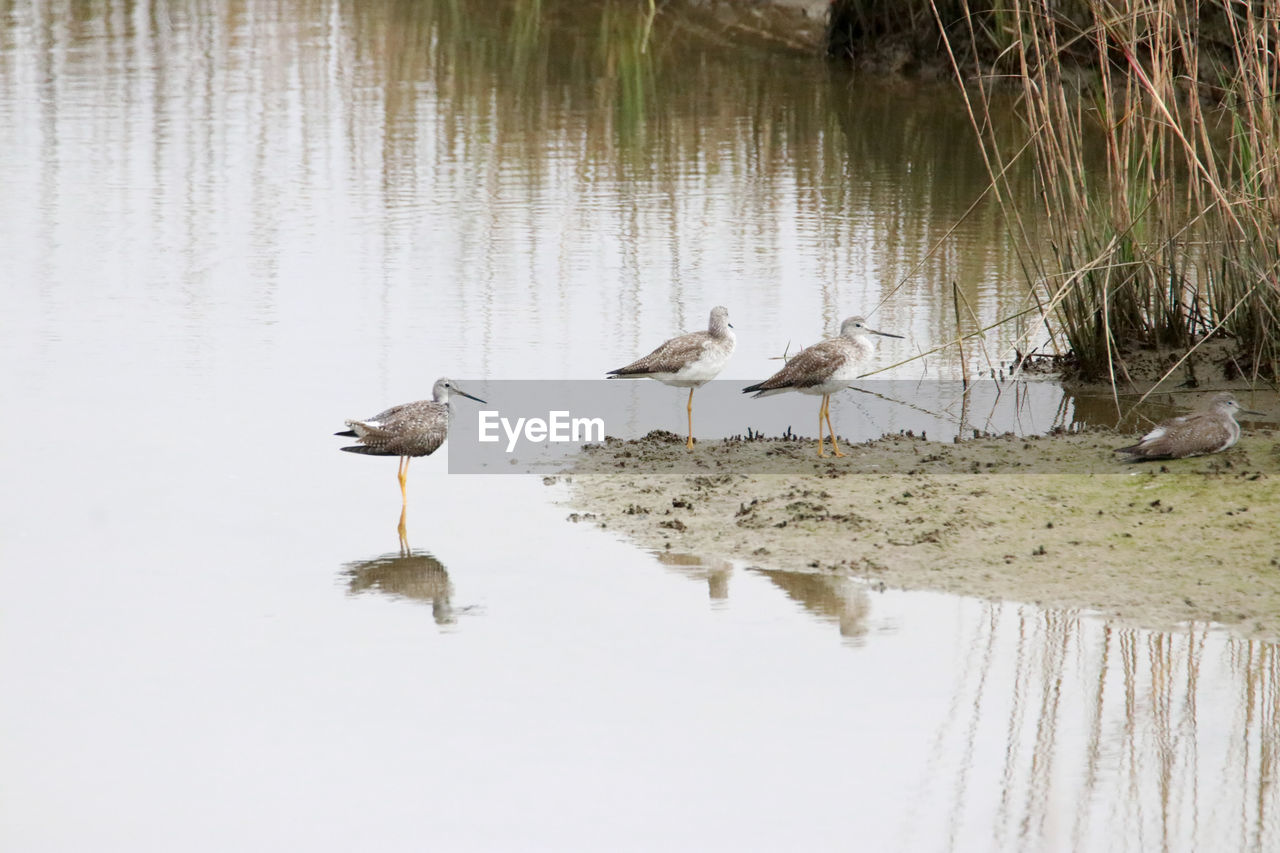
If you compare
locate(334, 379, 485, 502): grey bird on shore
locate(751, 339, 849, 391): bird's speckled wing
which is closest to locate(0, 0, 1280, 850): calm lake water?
locate(334, 379, 485, 502): grey bird on shore

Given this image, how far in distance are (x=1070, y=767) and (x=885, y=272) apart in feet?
21.3

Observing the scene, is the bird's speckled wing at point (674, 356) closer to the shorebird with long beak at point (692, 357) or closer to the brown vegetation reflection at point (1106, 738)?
the shorebird with long beak at point (692, 357)

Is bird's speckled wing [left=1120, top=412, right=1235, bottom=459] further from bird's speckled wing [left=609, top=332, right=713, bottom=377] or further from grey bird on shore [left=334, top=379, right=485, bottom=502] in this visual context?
grey bird on shore [left=334, top=379, right=485, bottom=502]

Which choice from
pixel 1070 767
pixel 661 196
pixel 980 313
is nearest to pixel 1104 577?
pixel 1070 767

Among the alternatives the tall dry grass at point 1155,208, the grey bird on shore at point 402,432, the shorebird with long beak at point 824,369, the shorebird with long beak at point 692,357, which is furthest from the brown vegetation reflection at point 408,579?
the tall dry grass at point 1155,208

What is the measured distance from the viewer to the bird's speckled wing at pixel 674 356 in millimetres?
7930

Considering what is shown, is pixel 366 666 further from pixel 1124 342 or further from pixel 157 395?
pixel 1124 342

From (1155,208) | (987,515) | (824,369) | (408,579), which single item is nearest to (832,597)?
(987,515)

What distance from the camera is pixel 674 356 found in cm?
796

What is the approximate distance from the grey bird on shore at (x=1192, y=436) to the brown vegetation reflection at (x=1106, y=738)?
175 centimetres

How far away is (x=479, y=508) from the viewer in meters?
7.20

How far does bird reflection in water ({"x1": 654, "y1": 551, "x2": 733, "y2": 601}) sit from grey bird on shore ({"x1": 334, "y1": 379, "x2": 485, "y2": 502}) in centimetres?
124

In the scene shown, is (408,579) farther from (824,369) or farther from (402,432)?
→ (824,369)

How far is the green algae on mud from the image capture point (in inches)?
240
